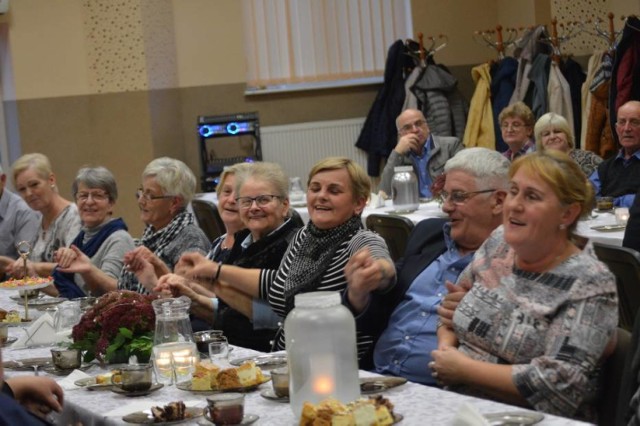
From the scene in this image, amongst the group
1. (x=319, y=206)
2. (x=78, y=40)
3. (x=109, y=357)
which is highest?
(x=78, y=40)

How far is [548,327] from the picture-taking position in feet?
8.48

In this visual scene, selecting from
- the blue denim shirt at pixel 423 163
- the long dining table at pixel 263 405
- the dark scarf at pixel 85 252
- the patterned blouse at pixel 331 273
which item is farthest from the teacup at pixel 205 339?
the blue denim shirt at pixel 423 163

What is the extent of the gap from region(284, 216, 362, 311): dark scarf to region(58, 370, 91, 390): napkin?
780mm

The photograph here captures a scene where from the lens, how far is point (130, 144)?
9430 mm

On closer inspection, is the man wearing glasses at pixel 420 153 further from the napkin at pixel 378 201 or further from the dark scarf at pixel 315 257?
the dark scarf at pixel 315 257

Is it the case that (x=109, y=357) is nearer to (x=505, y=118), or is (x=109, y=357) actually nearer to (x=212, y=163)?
(x=505, y=118)

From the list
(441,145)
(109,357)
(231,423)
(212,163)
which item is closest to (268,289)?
(109,357)

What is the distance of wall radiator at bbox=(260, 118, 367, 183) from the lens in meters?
10.0

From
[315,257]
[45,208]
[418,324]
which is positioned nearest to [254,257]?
[315,257]

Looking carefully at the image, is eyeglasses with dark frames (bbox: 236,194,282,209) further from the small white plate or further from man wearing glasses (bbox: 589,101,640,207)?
man wearing glasses (bbox: 589,101,640,207)

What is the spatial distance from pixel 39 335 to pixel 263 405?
1.38m

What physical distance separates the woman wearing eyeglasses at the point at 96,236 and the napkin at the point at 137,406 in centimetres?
219

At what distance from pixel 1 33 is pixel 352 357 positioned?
7.89 m

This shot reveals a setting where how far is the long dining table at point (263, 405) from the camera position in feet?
7.42
